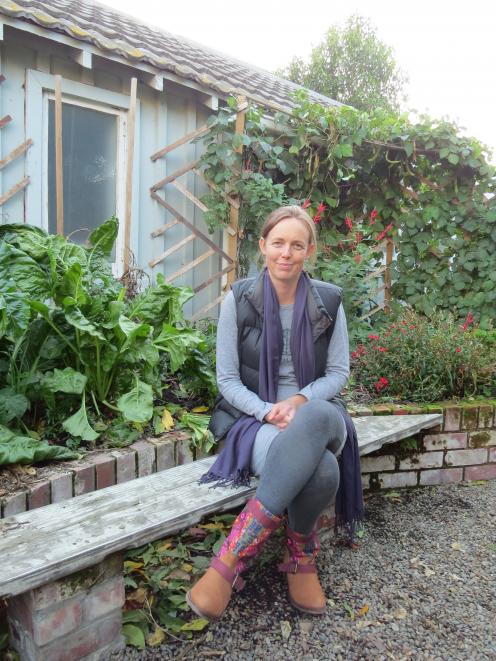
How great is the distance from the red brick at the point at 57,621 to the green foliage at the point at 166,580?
10.3 inches

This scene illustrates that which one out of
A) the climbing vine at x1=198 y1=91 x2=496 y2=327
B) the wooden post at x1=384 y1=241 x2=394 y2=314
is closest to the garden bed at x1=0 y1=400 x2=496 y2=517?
the climbing vine at x1=198 y1=91 x2=496 y2=327

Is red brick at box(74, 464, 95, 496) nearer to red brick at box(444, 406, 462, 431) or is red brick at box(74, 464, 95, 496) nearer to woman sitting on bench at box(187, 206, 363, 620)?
woman sitting on bench at box(187, 206, 363, 620)

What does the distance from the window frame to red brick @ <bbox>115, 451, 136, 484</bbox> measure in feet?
7.67

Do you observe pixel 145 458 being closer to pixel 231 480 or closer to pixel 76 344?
pixel 231 480

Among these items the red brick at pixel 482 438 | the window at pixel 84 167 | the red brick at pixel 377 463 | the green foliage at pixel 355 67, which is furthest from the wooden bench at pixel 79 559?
the green foliage at pixel 355 67

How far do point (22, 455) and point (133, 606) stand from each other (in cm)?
65

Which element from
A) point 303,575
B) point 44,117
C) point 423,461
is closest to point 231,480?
point 303,575

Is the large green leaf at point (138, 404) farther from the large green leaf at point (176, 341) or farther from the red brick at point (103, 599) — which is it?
the red brick at point (103, 599)

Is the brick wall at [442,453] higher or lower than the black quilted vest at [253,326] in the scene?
lower

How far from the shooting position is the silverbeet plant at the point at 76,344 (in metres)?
2.12

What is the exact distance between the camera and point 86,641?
1550 mm

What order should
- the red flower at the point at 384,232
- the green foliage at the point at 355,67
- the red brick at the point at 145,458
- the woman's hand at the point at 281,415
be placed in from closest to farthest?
1. the woman's hand at the point at 281,415
2. the red brick at the point at 145,458
3. the red flower at the point at 384,232
4. the green foliage at the point at 355,67

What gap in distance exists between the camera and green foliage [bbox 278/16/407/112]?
21.0m

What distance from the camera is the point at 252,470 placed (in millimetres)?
1956
